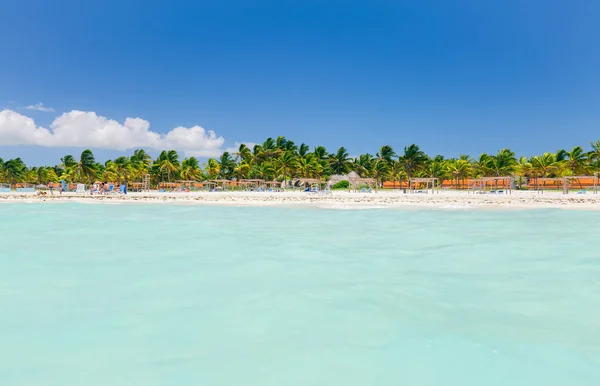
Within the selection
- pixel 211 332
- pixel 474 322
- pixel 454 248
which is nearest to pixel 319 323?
pixel 211 332

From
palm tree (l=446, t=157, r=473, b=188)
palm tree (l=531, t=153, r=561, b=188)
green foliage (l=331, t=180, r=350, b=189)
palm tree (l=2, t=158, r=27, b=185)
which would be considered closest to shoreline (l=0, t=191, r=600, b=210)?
palm tree (l=531, t=153, r=561, b=188)

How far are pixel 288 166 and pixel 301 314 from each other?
1870 inches

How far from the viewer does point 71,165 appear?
5478 cm

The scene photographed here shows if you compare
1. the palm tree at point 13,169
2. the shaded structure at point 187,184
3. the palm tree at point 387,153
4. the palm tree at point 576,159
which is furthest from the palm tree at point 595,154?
the palm tree at point 13,169

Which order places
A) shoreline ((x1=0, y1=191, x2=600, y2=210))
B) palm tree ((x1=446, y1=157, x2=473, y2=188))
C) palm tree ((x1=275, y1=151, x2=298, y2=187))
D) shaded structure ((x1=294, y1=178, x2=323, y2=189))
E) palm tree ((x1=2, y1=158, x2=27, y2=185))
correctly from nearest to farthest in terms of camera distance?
shoreline ((x1=0, y1=191, x2=600, y2=210)) < shaded structure ((x1=294, y1=178, x2=323, y2=189)) < palm tree ((x1=275, y1=151, x2=298, y2=187)) < palm tree ((x1=446, y1=157, x2=473, y2=188)) < palm tree ((x1=2, y1=158, x2=27, y2=185))

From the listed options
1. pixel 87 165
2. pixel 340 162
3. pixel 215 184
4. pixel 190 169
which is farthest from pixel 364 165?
pixel 87 165

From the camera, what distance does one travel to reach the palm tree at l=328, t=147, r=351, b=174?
59.1 m

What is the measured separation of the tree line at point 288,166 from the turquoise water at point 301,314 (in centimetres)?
4383

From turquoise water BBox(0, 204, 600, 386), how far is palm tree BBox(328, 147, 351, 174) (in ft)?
162

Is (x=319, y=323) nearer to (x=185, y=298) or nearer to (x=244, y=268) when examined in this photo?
(x=185, y=298)

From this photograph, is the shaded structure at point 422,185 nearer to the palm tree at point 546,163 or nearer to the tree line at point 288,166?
the tree line at point 288,166

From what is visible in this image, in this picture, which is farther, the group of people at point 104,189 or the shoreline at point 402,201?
the group of people at point 104,189

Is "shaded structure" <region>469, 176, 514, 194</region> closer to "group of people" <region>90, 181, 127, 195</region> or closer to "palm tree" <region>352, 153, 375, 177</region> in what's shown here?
"palm tree" <region>352, 153, 375, 177</region>

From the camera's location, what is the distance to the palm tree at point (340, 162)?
5906cm
